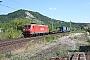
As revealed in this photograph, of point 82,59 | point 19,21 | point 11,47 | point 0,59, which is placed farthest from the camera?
point 19,21

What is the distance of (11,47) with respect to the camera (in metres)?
20.2

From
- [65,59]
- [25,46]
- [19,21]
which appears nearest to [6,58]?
[65,59]

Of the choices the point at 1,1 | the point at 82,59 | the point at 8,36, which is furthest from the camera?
the point at 8,36

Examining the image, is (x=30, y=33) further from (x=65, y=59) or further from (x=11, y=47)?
(x=65, y=59)

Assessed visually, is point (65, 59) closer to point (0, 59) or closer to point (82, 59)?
point (82, 59)

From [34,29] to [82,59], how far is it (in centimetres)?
3315

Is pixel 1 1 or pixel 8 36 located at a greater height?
pixel 1 1

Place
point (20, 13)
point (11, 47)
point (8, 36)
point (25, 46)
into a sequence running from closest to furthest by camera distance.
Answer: point (11, 47)
point (25, 46)
point (8, 36)
point (20, 13)

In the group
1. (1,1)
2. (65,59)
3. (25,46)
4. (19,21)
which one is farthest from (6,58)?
(19,21)

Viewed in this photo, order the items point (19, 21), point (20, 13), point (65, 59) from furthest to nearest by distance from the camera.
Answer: point (20, 13), point (19, 21), point (65, 59)

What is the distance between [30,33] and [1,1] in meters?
14.8

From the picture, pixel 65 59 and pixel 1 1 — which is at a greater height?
pixel 1 1

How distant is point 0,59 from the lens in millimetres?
13953

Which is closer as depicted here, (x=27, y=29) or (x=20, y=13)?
(x=27, y=29)
